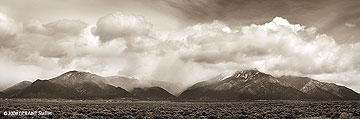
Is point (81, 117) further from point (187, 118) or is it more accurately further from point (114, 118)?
point (187, 118)

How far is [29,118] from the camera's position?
99.6 feet

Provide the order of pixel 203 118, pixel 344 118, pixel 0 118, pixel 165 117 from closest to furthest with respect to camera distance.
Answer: pixel 344 118 → pixel 0 118 → pixel 203 118 → pixel 165 117

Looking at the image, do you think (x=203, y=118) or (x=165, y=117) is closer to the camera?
(x=203, y=118)

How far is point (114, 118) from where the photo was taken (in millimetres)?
32562

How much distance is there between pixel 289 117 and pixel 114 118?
1859cm

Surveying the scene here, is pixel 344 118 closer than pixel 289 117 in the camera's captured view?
Yes

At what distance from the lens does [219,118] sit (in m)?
32.6

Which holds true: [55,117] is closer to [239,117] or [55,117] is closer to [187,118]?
[187,118]

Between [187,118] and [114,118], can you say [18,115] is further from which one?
[187,118]

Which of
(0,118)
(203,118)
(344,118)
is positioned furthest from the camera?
(203,118)

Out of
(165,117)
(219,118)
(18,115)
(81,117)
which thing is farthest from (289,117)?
(18,115)

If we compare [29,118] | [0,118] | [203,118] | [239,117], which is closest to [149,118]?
[203,118]

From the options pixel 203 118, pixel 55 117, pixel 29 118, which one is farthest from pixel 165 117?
pixel 29 118

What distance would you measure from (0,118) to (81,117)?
24.9 ft
